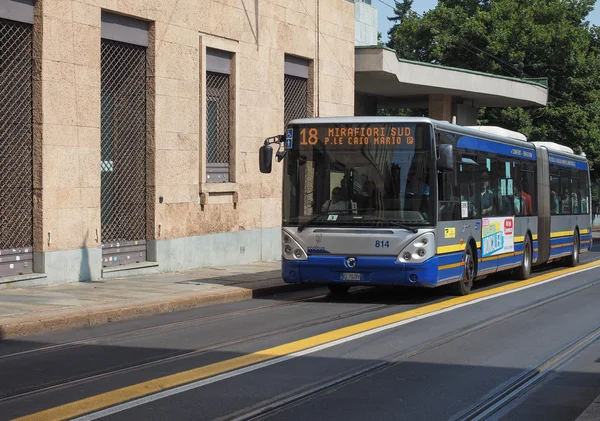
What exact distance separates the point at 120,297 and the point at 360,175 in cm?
401

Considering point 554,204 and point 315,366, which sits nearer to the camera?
point 315,366

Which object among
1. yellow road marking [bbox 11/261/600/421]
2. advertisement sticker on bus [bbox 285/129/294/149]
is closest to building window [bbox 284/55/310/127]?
advertisement sticker on bus [bbox 285/129/294/149]

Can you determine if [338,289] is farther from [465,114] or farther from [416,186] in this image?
[465,114]

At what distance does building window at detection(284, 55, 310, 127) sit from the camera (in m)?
24.4

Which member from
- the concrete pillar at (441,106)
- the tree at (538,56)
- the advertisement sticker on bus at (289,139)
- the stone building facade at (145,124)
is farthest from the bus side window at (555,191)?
the tree at (538,56)

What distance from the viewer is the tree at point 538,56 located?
4519 centimetres

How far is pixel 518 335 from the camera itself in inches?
453

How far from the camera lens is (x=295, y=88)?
81.8 feet

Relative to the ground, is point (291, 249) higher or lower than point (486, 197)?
lower

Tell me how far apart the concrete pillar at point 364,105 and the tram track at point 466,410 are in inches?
872

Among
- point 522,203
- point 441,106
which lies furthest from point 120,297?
point 441,106

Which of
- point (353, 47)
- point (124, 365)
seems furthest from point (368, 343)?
point (353, 47)

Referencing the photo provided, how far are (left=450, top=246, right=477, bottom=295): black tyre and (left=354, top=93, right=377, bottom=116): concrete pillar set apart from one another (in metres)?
17.0

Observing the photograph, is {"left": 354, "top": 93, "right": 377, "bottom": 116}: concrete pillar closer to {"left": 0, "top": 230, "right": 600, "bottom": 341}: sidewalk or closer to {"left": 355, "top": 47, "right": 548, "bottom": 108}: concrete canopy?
{"left": 355, "top": 47, "right": 548, "bottom": 108}: concrete canopy
